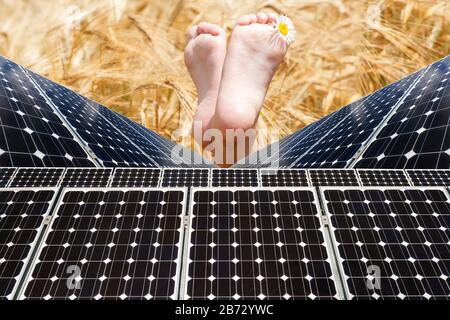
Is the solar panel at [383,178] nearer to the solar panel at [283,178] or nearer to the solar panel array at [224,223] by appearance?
the solar panel array at [224,223]

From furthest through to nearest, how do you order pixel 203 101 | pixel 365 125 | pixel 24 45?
pixel 24 45
pixel 203 101
pixel 365 125

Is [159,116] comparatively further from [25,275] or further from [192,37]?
[25,275]

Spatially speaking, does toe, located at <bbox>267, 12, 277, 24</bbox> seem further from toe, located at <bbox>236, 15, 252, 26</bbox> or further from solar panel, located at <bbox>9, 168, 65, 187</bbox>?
solar panel, located at <bbox>9, 168, 65, 187</bbox>

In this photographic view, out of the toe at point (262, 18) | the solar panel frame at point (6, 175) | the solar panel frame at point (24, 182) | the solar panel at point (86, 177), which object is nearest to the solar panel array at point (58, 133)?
the solar panel frame at point (6, 175)

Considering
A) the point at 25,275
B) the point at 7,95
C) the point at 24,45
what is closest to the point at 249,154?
the point at 7,95

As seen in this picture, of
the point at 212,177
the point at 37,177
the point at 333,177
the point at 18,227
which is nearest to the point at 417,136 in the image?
the point at 333,177

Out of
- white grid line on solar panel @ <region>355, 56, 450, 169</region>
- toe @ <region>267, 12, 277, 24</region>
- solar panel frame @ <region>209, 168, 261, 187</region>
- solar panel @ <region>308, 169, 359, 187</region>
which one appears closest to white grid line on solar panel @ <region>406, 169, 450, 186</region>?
white grid line on solar panel @ <region>355, 56, 450, 169</region>
